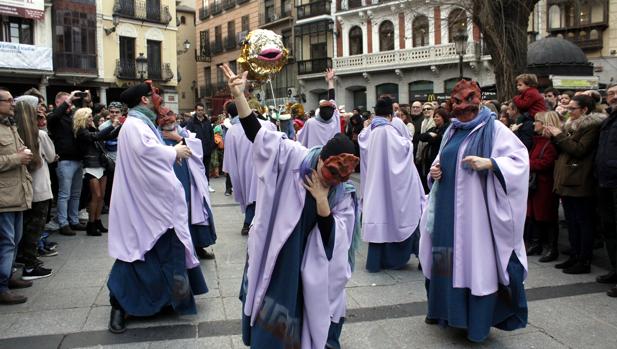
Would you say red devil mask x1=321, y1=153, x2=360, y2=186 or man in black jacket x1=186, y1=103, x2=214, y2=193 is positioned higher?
man in black jacket x1=186, y1=103, x2=214, y2=193

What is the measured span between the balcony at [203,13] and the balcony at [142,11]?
40.7ft

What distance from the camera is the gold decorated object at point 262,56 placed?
4402mm

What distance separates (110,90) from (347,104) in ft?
46.3

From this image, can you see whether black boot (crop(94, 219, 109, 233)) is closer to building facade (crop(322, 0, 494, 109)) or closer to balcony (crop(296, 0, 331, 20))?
building facade (crop(322, 0, 494, 109))

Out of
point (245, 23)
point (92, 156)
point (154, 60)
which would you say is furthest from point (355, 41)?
point (92, 156)

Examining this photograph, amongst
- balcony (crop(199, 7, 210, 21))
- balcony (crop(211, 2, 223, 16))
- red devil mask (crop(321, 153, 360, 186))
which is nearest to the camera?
red devil mask (crop(321, 153, 360, 186))

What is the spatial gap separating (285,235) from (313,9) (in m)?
33.8

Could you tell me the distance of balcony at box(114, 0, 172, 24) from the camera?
100ft

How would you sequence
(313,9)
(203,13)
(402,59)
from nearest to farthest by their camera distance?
1. (402,59)
2. (313,9)
3. (203,13)

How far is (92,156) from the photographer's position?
8.12 metres

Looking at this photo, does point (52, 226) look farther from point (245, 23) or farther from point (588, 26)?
point (245, 23)

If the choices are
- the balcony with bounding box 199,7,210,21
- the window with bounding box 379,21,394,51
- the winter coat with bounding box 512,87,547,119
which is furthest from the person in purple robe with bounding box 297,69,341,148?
the balcony with bounding box 199,7,210,21

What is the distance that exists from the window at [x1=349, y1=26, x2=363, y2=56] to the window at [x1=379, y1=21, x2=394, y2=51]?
1.67 meters

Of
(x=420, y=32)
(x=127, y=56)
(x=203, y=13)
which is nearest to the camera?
(x=420, y=32)
